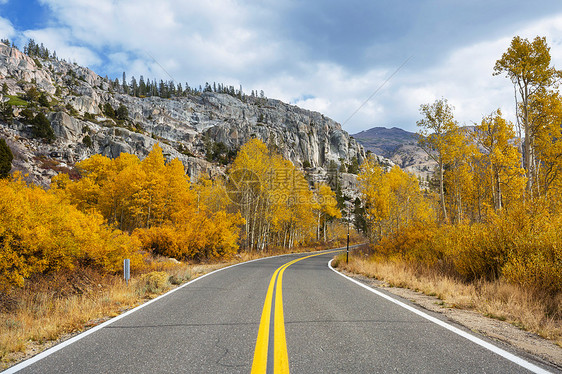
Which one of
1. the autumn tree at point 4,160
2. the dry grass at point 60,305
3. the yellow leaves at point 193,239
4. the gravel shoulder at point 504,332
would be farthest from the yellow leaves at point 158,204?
the gravel shoulder at point 504,332

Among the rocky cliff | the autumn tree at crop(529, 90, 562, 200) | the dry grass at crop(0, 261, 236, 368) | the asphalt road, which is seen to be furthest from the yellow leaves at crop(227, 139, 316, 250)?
the rocky cliff

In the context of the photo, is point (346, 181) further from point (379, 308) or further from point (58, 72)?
point (58, 72)

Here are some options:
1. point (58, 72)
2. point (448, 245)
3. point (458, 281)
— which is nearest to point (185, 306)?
point (458, 281)

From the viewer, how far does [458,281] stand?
27.1ft

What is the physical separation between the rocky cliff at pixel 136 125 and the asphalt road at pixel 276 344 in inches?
2282

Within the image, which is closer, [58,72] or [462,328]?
[462,328]

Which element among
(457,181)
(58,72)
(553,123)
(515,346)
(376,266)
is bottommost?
(376,266)

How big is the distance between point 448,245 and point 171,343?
977 cm

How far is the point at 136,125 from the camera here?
120m

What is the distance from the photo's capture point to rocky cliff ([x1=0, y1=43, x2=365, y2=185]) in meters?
75.1

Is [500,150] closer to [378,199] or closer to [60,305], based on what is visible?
[378,199]

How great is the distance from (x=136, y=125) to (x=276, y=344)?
135 meters

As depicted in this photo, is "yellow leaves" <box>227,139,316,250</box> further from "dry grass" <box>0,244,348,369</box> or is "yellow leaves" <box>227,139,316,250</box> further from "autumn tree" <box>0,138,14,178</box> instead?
"autumn tree" <box>0,138,14,178</box>

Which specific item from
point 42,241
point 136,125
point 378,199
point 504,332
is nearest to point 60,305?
point 42,241
